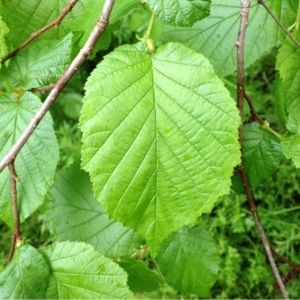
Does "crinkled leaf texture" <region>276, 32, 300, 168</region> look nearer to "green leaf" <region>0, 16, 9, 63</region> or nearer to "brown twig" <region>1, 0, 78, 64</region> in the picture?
"brown twig" <region>1, 0, 78, 64</region>

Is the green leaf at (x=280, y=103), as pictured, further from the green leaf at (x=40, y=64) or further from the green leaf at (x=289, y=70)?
the green leaf at (x=40, y=64)

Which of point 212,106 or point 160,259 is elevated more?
point 212,106

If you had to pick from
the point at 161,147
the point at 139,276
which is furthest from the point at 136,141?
the point at 139,276

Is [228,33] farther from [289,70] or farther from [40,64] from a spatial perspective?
[40,64]

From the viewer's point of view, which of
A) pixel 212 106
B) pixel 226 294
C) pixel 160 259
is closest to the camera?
pixel 212 106

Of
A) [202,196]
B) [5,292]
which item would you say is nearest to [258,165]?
[202,196]

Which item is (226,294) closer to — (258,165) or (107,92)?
(258,165)

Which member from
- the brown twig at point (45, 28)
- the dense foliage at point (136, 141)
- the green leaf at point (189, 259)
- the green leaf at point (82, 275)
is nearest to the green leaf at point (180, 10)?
the dense foliage at point (136, 141)
